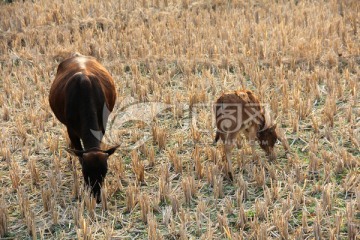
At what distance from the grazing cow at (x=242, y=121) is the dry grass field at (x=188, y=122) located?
0.19m

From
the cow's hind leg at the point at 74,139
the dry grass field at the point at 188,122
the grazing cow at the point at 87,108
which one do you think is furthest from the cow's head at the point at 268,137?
the cow's hind leg at the point at 74,139

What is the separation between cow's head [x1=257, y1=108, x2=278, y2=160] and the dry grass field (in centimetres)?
11

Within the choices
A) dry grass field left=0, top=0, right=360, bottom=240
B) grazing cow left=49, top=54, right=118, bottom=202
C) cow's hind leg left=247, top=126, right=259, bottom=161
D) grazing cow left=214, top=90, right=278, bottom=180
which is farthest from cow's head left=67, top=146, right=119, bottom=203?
cow's hind leg left=247, top=126, right=259, bottom=161

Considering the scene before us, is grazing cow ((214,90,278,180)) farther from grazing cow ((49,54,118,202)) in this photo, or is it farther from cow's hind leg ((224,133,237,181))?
grazing cow ((49,54,118,202))

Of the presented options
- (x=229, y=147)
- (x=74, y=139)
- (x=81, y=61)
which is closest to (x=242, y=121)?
(x=229, y=147)

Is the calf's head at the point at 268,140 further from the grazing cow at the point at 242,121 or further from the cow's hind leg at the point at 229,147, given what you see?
the cow's hind leg at the point at 229,147

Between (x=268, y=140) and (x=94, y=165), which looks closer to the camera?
(x=94, y=165)

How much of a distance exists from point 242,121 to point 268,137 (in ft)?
1.28

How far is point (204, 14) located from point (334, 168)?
5274 mm

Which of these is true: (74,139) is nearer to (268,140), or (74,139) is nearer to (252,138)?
(252,138)

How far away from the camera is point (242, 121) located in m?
4.77

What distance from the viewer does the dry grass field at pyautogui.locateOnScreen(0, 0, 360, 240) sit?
14.2 ft

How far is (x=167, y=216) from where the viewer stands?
4305 millimetres
